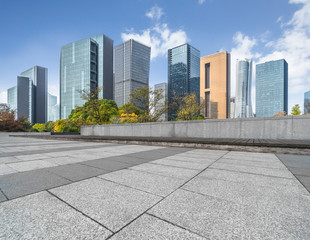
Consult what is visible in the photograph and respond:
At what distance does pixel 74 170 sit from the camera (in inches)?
142

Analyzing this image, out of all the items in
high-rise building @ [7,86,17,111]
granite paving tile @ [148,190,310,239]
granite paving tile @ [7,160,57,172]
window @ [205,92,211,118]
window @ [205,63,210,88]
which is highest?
window @ [205,63,210,88]

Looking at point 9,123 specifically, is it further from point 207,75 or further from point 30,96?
point 207,75

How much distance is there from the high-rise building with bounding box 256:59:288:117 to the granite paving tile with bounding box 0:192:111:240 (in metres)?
198

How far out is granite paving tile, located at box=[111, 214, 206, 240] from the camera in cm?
135

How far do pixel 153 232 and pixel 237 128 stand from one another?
922cm

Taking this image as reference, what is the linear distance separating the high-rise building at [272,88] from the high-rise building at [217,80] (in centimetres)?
7061

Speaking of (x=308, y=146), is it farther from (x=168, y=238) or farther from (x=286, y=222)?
(x=168, y=238)

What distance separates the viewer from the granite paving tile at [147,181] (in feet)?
8.05

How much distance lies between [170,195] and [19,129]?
40.4 m

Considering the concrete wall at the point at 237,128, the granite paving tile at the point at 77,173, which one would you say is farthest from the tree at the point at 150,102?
the granite paving tile at the point at 77,173

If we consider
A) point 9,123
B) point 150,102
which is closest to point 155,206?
point 150,102

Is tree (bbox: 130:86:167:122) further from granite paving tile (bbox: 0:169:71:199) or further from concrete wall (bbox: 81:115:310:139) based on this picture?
granite paving tile (bbox: 0:169:71:199)

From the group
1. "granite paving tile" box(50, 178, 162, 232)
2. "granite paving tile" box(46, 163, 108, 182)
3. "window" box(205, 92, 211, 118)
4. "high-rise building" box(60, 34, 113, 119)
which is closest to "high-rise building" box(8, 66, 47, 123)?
"high-rise building" box(60, 34, 113, 119)

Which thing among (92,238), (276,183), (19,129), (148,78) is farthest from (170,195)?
(148,78)
